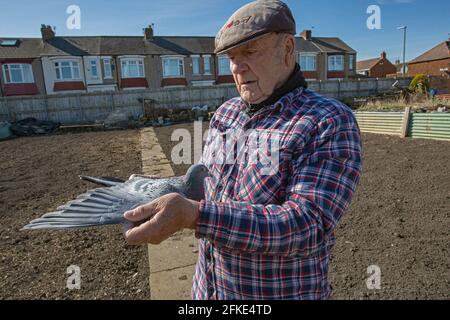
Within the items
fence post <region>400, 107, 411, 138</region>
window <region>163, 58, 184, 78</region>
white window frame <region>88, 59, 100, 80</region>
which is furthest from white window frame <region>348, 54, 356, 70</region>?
fence post <region>400, 107, 411, 138</region>

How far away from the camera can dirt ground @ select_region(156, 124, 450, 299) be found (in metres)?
2.82

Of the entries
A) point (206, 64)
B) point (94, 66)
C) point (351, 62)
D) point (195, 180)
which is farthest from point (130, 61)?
point (195, 180)

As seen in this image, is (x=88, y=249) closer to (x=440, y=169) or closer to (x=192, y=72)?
(x=440, y=169)

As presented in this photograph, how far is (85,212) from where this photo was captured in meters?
1.23

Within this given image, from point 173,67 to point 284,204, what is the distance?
34416mm

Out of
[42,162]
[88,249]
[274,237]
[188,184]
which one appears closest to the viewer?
[274,237]

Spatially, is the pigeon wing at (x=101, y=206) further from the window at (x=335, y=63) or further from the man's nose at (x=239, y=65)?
the window at (x=335, y=63)

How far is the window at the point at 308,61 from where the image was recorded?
37219 millimetres

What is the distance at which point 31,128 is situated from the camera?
16.5 m

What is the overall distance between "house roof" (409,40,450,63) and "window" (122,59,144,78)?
39395mm

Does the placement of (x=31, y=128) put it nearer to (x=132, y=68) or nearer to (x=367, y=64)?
(x=132, y=68)

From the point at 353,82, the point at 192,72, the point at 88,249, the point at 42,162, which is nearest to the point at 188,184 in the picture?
the point at 88,249

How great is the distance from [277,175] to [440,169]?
632cm
